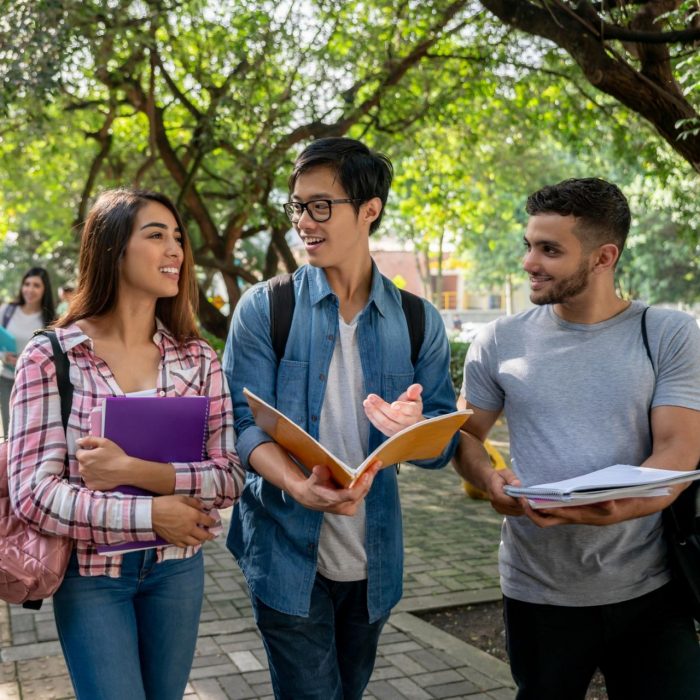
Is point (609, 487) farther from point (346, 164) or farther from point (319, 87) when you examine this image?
point (319, 87)

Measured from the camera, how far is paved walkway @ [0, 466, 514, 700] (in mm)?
4562

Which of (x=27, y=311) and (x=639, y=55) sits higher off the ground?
(x=639, y=55)

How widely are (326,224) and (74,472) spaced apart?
40.6 inches

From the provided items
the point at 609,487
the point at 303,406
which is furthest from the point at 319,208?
the point at 609,487

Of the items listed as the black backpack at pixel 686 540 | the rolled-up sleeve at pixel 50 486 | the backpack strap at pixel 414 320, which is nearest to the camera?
the rolled-up sleeve at pixel 50 486

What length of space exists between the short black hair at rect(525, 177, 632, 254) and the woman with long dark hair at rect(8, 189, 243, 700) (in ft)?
3.85

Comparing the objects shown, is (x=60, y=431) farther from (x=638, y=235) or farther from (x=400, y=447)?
(x=638, y=235)

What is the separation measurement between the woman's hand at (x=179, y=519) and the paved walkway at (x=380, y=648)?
2.14 metres

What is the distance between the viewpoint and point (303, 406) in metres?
2.80

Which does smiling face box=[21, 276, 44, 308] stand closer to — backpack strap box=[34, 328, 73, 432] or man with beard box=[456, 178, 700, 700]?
backpack strap box=[34, 328, 73, 432]

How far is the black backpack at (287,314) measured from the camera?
9.39ft

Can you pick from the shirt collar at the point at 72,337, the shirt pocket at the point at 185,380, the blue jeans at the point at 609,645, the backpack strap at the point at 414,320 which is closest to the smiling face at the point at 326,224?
the backpack strap at the point at 414,320

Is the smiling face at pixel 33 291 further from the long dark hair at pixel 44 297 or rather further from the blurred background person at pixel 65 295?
the blurred background person at pixel 65 295

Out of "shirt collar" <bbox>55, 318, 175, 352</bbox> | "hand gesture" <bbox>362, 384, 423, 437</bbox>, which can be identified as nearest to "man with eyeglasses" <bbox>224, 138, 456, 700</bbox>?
"hand gesture" <bbox>362, 384, 423, 437</bbox>
